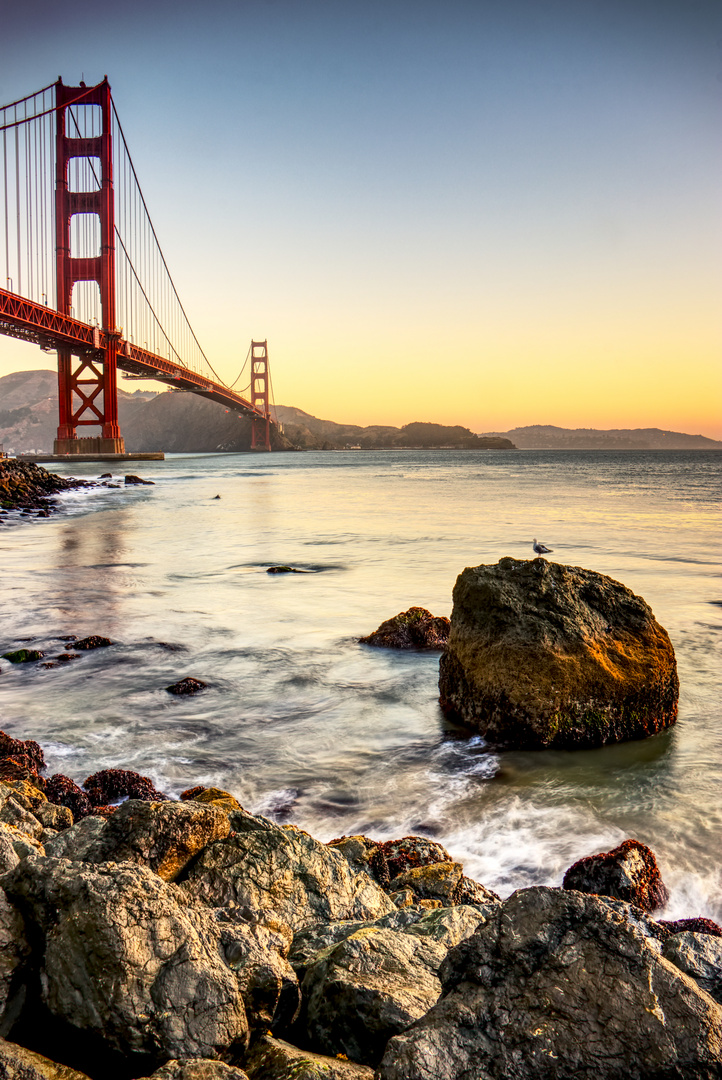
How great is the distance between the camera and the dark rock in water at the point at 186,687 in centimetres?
485

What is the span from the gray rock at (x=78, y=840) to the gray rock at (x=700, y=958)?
148 cm

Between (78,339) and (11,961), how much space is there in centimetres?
3830

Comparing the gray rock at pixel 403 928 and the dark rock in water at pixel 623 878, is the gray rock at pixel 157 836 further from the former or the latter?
the dark rock in water at pixel 623 878

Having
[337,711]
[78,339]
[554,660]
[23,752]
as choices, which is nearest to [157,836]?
[23,752]

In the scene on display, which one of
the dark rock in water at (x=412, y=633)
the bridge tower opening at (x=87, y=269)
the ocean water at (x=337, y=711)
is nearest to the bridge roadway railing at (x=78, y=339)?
the bridge tower opening at (x=87, y=269)

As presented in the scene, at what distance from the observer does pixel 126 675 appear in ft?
17.1

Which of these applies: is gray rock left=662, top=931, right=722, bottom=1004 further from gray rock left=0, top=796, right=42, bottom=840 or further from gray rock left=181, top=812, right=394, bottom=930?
gray rock left=0, top=796, right=42, bottom=840

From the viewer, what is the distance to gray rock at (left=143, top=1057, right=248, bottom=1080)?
119 cm

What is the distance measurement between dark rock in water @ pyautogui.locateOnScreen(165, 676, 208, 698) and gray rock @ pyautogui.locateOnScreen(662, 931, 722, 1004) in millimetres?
3803

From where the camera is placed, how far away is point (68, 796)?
312 centimetres

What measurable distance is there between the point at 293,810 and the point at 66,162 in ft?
165

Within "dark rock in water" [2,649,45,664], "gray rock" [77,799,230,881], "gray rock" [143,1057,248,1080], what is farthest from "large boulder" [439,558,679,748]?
"dark rock in water" [2,649,45,664]

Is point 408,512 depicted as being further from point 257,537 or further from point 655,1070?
point 655,1070

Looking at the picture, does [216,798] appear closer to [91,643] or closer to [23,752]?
[23,752]
